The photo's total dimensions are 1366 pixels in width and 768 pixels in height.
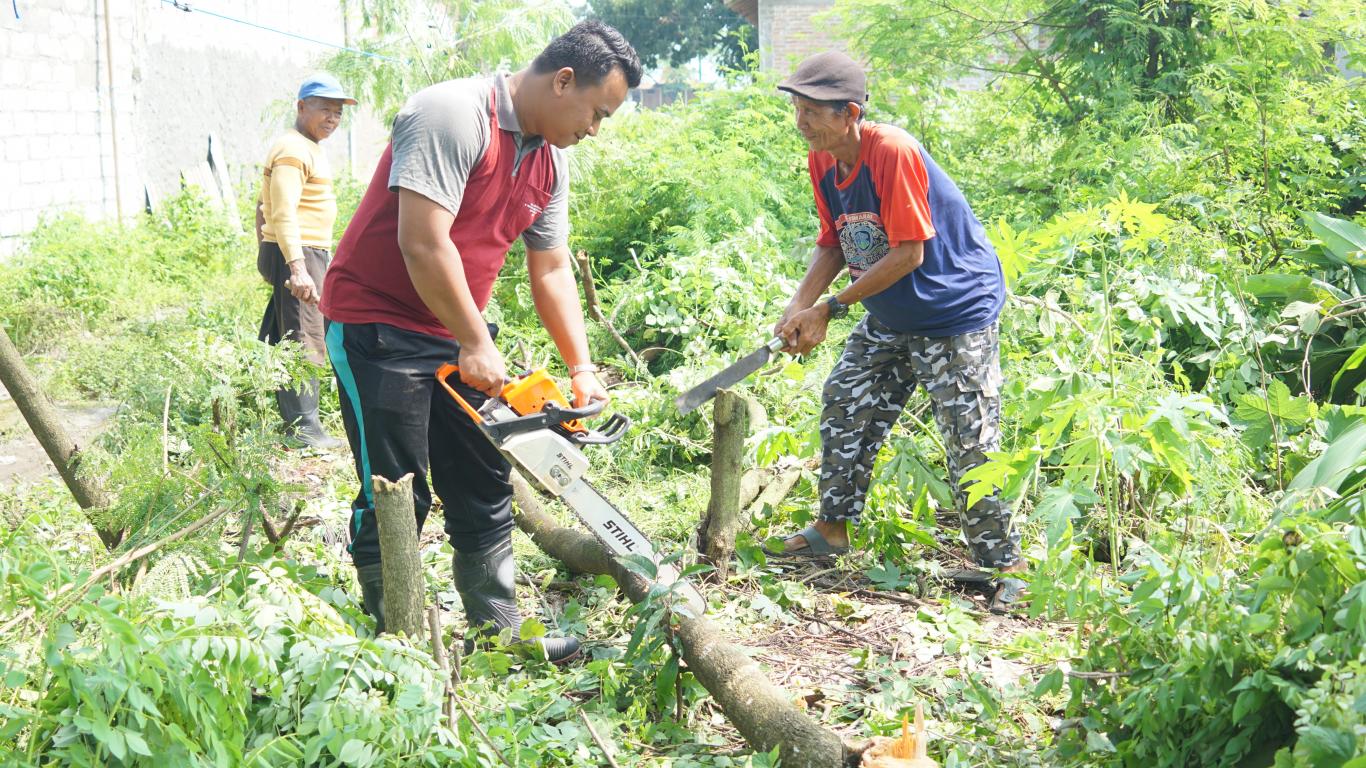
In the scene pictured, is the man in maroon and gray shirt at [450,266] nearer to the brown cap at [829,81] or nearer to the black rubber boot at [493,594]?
the black rubber boot at [493,594]

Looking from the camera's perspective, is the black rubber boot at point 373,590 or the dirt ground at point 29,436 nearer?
the black rubber boot at point 373,590

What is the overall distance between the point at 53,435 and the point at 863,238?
8.84ft

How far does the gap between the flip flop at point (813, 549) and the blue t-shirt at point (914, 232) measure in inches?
36.6

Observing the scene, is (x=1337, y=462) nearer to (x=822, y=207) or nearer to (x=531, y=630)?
(x=822, y=207)

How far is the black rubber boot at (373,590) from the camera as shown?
3.33 metres

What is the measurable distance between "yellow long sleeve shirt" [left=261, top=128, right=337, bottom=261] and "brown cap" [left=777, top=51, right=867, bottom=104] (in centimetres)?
321

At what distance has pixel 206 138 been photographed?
13227 mm

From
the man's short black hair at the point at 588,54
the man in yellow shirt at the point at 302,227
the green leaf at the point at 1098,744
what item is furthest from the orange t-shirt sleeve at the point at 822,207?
the man in yellow shirt at the point at 302,227

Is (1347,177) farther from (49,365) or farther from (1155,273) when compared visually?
(49,365)

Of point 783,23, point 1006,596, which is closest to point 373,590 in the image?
point 1006,596

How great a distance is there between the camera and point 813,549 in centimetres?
442

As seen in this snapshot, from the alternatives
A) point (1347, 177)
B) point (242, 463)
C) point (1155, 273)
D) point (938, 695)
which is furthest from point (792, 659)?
point (1347, 177)

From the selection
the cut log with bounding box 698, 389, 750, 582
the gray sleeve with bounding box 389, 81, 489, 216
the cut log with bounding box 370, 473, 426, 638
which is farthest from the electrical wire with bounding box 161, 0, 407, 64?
the cut log with bounding box 370, 473, 426, 638

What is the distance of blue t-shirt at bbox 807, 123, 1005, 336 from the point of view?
3678 millimetres
